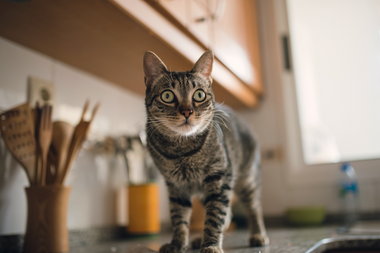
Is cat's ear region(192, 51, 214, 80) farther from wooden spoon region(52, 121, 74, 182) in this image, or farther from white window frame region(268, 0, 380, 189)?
white window frame region(268, 0, 380, 189)

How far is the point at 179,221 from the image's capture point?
974mm

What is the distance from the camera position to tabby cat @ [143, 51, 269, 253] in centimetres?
86

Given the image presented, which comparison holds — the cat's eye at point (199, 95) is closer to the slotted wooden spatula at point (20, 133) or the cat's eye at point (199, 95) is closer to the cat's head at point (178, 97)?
the cat's head at point (178, 97)

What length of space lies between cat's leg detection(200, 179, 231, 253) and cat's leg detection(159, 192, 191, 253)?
0.34ft

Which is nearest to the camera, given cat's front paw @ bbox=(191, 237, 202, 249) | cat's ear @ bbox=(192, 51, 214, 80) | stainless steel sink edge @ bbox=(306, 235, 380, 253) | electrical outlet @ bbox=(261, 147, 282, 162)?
cat's ear @ bbox=(192, 51, 214, 80)

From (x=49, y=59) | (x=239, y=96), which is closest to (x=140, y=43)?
(x=49, y=59)

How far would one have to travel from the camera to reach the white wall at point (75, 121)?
3.58ft

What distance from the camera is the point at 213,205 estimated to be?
2.94ft

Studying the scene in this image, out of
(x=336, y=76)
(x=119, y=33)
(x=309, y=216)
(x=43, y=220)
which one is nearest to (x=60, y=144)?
(x=43, y=220)

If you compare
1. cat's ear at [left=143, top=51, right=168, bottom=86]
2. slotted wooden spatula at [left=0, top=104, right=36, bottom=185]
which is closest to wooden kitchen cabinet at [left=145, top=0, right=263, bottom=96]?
cat's ear at [left=143, top=51, right=168, bottom=86]

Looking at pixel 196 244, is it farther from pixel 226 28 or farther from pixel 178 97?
pixel 226 28

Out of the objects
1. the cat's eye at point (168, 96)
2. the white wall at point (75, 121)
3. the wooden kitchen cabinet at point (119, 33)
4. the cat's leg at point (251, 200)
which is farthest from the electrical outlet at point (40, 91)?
the cat's leg at point (251, 200)

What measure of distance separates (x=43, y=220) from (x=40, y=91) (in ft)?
1.67

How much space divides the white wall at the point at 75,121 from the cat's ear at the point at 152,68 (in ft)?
0.49
